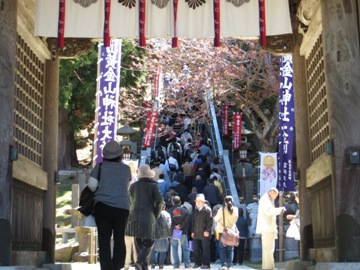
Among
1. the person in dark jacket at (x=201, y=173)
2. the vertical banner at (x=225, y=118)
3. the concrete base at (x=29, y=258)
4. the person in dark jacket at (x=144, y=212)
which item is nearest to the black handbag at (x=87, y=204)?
the concrete base at (x=29, y=258)

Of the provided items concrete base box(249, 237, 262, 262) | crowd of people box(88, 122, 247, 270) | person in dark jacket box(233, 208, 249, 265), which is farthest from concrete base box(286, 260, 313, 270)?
concrete base box(249, 237, 262, 262)

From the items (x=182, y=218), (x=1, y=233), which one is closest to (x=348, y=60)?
(x=1, y=233)

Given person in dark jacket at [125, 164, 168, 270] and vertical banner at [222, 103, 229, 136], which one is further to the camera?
vertical banner at [222, 103, 229, 136]

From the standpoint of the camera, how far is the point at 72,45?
1198 cm

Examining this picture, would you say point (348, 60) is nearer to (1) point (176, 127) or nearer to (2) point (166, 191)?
(2) point (166, 191)

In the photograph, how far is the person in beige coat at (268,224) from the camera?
13680 millimetres

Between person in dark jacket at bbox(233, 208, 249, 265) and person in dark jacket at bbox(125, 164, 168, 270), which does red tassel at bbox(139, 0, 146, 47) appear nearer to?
person in dark jacket at bbox(125, 164, 168, 270)

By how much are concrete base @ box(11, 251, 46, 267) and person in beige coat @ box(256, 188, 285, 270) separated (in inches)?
177

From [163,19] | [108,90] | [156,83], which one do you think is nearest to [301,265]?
[163,19]

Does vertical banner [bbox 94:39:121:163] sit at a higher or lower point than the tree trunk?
lower

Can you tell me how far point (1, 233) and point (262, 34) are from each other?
4842mm

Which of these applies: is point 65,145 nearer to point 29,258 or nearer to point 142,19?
point 29,258

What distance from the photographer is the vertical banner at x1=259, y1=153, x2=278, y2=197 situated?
18266mm

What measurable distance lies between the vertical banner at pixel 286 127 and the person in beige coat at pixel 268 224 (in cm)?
247
